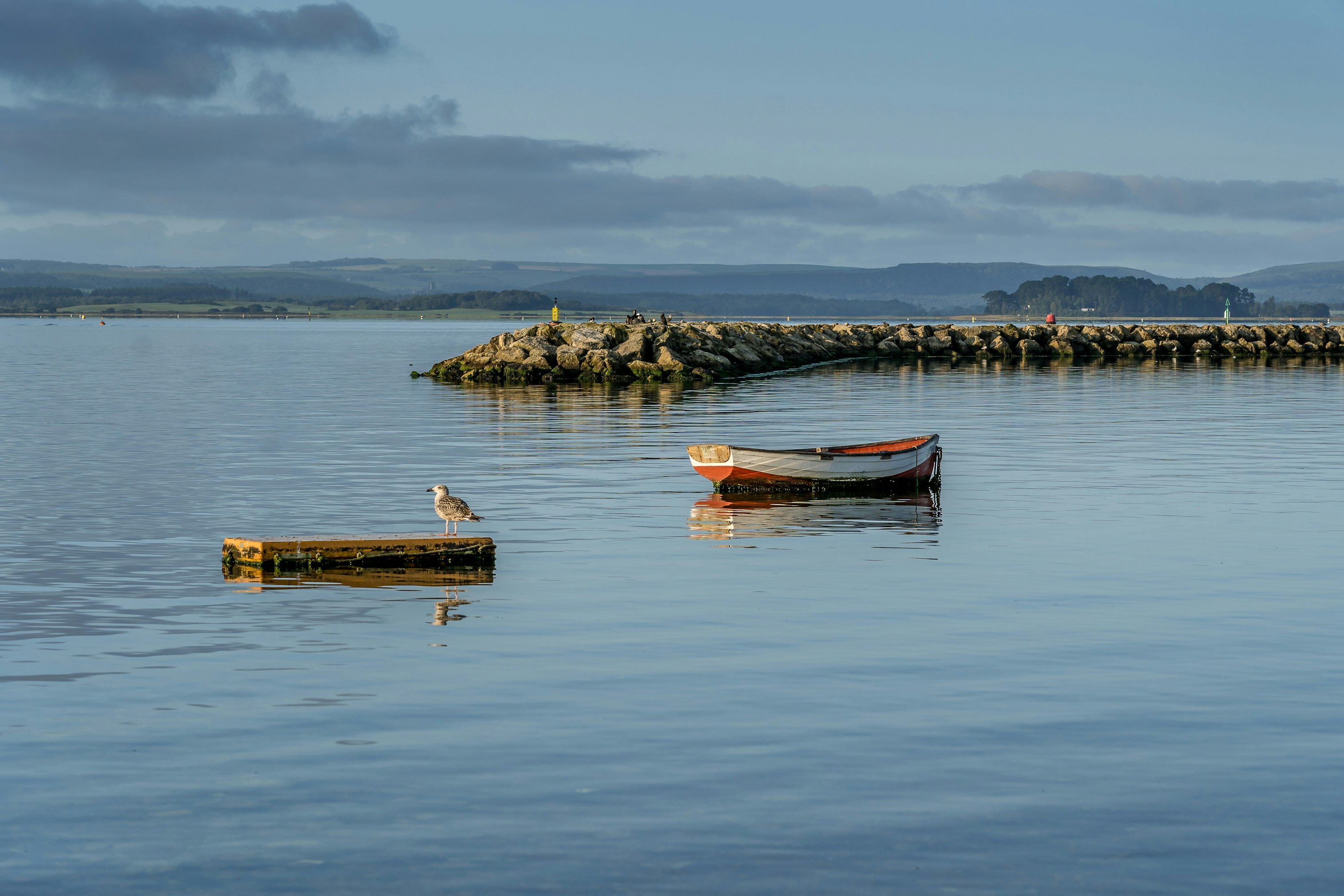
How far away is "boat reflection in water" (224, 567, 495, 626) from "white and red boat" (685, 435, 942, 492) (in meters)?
11.9

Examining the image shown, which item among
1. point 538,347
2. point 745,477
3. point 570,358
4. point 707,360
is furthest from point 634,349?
point 745,477

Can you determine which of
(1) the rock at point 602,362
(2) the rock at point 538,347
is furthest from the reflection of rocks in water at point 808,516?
(2) the rock at point 538,347

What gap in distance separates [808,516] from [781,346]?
274 feet

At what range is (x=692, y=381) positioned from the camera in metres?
89.2

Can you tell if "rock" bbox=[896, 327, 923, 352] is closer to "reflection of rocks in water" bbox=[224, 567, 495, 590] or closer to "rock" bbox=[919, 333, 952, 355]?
"rock" bbox=[919, 333, 952, 355]

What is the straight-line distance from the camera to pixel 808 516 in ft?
110

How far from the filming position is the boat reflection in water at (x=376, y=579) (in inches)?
938

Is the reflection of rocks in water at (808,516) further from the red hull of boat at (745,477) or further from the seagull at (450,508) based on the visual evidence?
the seagull at (450,508)

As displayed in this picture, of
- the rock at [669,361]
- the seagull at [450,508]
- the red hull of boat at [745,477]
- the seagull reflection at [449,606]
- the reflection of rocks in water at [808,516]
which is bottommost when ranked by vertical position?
the seagull reflection at [449,606]

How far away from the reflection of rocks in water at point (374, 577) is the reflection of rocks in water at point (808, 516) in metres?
6.34

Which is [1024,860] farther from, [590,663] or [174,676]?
[174,676]

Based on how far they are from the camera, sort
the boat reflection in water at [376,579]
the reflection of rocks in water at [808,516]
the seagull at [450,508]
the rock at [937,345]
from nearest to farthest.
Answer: the boat reflection in water at [376,579]
the seagull at [450,508]
the reflection of rocks in water at [808,516]
the rock at [937,345]

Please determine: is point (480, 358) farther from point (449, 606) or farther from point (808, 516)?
point (449, 606)

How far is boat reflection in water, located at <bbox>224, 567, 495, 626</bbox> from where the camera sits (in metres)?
23.8
